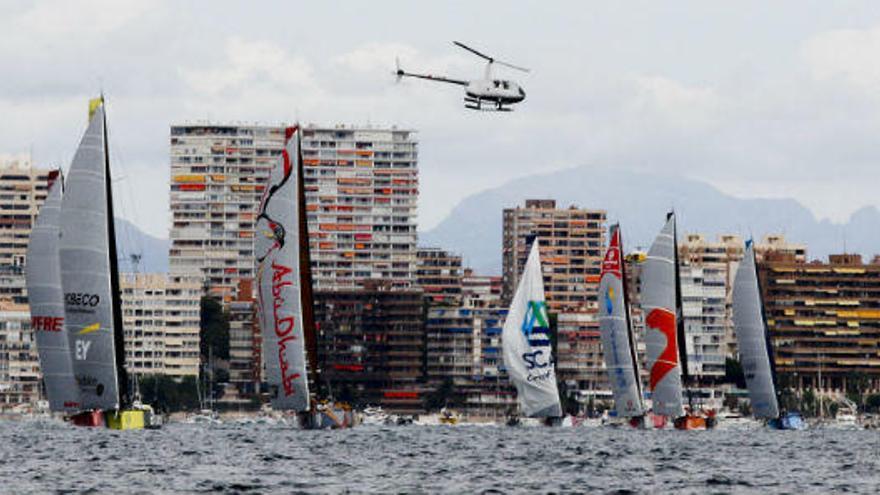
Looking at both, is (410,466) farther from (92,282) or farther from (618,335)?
(618,335)

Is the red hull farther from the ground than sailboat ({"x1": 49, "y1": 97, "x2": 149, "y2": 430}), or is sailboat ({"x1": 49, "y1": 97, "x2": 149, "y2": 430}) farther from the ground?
sailboat ({"x1": 49, "y1": 97, "x2": 149, "y2": 430})

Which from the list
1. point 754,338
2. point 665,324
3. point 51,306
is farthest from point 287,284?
point 754,338

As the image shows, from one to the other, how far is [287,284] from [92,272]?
11.0m

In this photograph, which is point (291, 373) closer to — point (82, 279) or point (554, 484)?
point (82, 279)

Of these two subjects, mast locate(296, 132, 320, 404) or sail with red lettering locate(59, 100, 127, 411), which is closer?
sail with red lettering locate(59, 100, 127, 411)

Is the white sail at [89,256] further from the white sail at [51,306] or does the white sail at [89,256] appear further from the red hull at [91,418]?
the white sail at [51,306]

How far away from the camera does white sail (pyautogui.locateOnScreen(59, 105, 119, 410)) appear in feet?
301

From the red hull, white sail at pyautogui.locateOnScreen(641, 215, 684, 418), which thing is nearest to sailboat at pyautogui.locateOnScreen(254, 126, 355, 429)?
the red hull

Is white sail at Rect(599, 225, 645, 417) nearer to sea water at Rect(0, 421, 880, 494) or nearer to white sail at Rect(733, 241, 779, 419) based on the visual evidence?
white sail at Rect(733, 241, 779, 419)

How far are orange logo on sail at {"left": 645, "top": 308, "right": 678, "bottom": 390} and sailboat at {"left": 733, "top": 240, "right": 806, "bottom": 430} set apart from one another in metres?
8.29

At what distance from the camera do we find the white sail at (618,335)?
135000mm

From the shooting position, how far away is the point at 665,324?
433 ft

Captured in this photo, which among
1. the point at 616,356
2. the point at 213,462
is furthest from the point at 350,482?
the point at 616,356

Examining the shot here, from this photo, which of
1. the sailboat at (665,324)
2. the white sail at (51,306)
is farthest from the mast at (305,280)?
the sailboat at (665,324)
